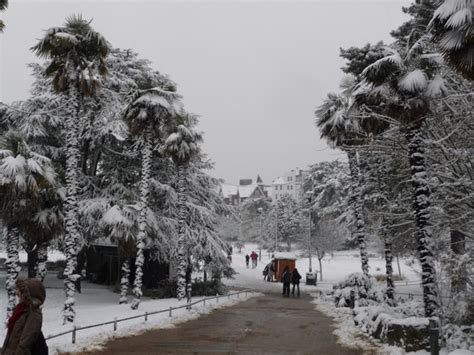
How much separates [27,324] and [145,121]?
15952 mm

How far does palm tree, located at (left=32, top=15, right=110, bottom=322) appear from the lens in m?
16.4

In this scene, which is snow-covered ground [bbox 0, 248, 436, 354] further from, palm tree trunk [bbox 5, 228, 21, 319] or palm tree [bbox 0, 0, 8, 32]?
palm tree [bbox 0, 0, 8, 32]

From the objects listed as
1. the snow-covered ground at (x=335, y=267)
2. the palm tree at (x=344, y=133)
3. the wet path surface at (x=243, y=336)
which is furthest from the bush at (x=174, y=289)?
the snow-covered ground at (x=335, y=267)

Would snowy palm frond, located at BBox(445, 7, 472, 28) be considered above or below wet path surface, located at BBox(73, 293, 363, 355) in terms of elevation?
above

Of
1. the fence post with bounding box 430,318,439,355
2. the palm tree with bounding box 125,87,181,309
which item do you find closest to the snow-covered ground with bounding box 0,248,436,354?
the palm tree with bounding box 125,87,181,309

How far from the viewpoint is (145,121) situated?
20.4 metres

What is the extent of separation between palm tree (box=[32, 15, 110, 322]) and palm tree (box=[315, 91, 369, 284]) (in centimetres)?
1295

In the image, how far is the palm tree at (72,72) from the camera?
1636cm

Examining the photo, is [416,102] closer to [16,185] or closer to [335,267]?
[16,185]

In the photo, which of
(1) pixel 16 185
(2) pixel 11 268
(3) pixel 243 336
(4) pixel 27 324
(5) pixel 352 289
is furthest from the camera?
(5) pixel 352 289

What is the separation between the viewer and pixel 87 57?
17.3 metres

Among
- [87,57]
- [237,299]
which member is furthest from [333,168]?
[87,57]

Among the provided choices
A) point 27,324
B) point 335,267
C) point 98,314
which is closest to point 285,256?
point 335,267

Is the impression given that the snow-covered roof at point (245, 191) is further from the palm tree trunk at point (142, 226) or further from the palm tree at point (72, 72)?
the palm tree at point (72, 72)
